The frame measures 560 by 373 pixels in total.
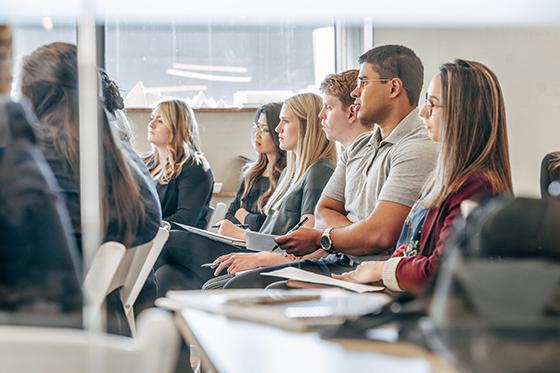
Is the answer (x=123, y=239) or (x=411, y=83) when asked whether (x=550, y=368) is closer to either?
(x=123, y=239)

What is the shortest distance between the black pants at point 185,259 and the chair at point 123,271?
0.05 m

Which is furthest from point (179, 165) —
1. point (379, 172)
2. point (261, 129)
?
point (379, 172)

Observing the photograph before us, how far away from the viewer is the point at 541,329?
742mm

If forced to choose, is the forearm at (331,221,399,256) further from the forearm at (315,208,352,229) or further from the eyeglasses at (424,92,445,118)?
the eyeglasses at (424,92,445,118)

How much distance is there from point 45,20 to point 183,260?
0.74 meters

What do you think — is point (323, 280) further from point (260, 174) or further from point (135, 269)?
point (260, 174)

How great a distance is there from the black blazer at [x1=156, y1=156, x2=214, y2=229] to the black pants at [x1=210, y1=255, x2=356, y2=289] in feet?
0.63

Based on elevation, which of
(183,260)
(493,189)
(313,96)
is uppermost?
(313,96)

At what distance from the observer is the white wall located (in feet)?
5.29

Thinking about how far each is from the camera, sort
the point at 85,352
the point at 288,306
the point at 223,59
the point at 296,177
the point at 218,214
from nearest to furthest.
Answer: the point at 85,352 → the point at 288,306 → the point at 223,59 → the point at 218,214 → the point at 296,177

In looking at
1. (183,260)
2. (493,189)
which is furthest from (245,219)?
(493,189)

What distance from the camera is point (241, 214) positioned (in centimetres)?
210

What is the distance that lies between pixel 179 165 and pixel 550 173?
763mm

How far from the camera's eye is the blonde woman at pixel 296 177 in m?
2.11
